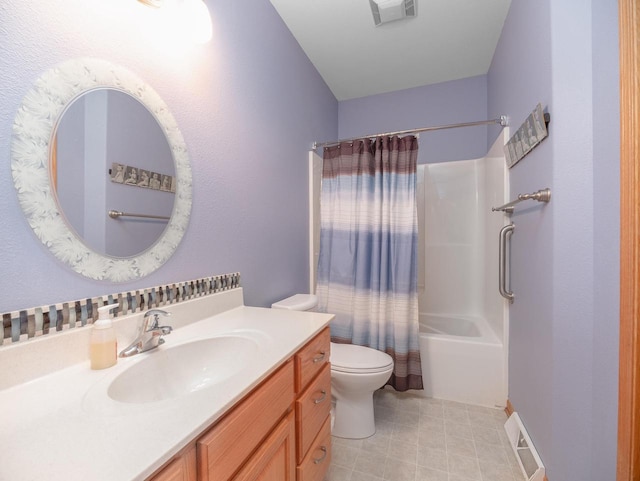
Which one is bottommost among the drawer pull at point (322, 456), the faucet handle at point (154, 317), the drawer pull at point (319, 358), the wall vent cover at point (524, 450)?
the wall vent cover at point (524, 450)

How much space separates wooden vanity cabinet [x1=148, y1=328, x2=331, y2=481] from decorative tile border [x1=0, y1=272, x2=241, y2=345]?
51cm

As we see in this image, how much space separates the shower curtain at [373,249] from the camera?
1.81m

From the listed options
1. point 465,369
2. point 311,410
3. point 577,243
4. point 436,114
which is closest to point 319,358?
point 311,410

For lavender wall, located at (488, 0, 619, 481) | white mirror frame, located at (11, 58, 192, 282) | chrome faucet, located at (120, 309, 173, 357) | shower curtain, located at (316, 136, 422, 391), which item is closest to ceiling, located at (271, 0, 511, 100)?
lavender wall, located at (488, 0, 619, 481)

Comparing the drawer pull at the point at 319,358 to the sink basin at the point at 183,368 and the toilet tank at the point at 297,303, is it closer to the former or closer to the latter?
the sink basin at the point at 183,368

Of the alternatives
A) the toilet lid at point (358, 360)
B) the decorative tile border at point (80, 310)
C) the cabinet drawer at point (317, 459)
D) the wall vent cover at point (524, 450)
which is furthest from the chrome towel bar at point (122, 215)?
the wall vent cover at point (524, 450)

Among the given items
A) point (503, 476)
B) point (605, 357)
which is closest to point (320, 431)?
point (503, 476)

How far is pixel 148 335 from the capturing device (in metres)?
0.83

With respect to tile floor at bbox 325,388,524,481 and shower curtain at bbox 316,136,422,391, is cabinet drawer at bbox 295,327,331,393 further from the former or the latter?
shower curtain at bbox 316,136,422,391

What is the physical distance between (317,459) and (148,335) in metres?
0.81

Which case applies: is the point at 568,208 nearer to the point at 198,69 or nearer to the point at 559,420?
the point at 559,420

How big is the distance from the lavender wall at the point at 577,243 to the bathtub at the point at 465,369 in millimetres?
502

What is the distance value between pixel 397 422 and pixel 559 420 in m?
0.87

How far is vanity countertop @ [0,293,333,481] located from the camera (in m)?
0.39
